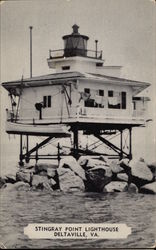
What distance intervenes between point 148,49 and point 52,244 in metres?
2.86

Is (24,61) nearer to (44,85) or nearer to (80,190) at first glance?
(44,85)

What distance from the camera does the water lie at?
7605 millimetres

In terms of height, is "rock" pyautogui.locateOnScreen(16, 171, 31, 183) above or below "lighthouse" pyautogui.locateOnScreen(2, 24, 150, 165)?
below

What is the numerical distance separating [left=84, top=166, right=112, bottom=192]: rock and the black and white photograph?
0.01 metres

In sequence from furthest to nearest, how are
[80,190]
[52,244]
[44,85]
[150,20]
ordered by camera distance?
[44,85] → [80,190] → [150,20] → [52,244]

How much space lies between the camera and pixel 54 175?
901cm

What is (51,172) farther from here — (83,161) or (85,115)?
(85,115)

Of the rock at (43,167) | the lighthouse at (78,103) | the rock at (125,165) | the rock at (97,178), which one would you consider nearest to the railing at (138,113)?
the lighthouse at (78,103)

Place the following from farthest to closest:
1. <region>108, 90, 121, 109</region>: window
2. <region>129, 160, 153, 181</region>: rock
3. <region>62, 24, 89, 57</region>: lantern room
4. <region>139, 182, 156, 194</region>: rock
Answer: <region>108, 90, 121, 109</region>: window → <region>129, 160, 153, 181</region>: rock → <region>139, 182, 156, 194</region>: rock → <region>62, 24, 89, 57</region>: lantern room

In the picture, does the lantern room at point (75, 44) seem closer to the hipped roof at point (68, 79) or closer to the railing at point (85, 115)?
the hipped roof at point (68, 79)

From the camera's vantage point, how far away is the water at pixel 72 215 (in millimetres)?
7605

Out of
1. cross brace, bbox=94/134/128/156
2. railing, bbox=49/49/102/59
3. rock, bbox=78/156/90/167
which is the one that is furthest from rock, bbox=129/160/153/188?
railing, bbox=49/49/102/59

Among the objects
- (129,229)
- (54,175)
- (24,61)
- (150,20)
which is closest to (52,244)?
(129,229)

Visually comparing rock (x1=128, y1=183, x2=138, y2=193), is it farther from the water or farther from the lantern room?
the lantern room
